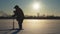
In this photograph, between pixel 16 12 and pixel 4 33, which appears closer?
pixel 4 33

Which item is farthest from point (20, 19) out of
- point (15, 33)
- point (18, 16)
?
point (15, 33)

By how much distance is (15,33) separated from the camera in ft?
48.5

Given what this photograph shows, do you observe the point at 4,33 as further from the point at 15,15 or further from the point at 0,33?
the point at 15,15

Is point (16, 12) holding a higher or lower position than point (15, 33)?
higher

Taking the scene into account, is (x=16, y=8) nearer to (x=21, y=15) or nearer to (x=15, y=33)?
(x=21, y=15)

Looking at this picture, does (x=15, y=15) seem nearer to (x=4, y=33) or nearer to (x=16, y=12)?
(x=16, y=12)

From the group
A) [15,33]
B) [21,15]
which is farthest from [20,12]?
[15,33]

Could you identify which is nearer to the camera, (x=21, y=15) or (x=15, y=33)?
(x=15, y=33)

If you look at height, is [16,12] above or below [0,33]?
above

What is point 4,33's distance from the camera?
1472 cm

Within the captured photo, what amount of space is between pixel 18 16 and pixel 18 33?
3.42 metres

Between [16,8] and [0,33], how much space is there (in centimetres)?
391

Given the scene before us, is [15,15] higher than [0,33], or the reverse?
[15,15]

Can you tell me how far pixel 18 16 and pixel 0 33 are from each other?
3.67 m
